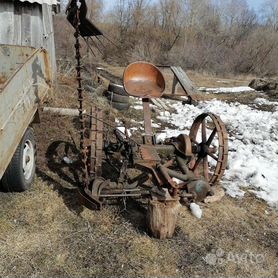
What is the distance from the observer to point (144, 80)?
530 cm

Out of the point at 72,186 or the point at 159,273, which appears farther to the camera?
the point at 72,186

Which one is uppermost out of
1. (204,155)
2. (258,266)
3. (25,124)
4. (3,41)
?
(3,41)

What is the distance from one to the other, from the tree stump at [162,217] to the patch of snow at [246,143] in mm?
1469

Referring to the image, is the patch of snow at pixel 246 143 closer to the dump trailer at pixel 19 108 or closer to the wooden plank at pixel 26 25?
the dump trailer at pixel 19 108

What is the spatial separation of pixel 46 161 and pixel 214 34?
29.1 metres

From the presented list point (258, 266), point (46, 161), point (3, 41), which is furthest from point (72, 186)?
point (3, 41)

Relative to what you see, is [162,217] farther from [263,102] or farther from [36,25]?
[263,102]

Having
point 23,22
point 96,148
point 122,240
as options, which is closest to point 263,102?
point 23,22

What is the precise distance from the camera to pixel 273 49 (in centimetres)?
2761

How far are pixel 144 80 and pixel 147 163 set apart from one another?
1503 mm

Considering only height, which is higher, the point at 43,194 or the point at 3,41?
the point at 3,41

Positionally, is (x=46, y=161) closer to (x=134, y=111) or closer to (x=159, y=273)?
(x=159, y=273)

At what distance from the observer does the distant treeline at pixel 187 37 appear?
26.0 metres

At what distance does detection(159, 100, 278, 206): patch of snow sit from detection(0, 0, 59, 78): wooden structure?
339 cm
